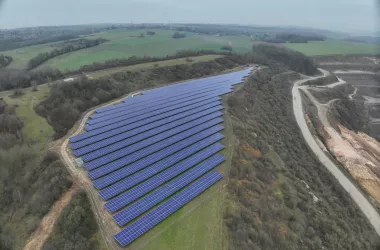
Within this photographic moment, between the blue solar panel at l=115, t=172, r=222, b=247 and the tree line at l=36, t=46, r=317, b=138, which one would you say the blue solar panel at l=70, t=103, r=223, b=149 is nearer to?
the tree line at l=36, t=46, r=317, b=138

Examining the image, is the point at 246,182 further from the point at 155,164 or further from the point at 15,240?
the point at 15,240

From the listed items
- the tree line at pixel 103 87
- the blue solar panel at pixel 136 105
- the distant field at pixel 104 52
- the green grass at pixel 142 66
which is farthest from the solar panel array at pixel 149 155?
the distant field at pixel 104 52

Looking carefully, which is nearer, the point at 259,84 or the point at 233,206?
the point at 233,206

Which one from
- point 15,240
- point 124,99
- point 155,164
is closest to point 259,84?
point 124,99

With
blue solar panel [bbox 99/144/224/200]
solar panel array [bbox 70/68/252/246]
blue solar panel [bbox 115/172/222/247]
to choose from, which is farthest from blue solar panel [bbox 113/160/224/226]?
blue solar panel [bbox 99/144/224/200]

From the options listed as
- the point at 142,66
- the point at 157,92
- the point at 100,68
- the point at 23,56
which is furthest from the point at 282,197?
the point at 23,56
